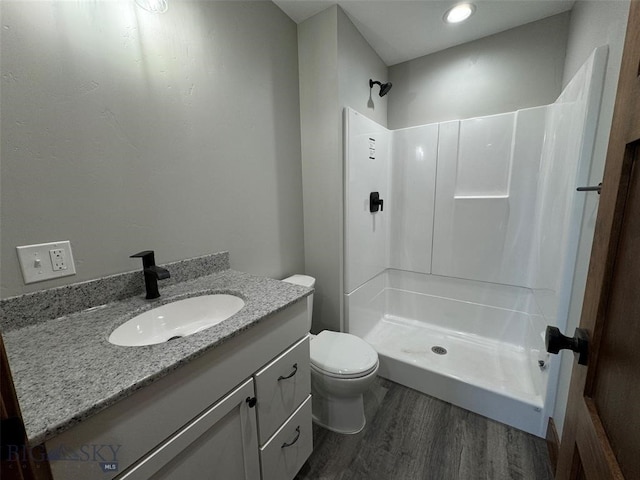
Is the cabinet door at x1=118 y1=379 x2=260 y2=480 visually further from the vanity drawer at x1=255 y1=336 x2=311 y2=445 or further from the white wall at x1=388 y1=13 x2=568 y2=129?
the white wall at x1=388 y1=13 x2=568 y2=129

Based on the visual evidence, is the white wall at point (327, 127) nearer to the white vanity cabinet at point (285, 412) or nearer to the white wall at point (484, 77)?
the white wall at point (484, 77)

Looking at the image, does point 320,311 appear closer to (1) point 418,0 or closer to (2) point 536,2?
(1) point 418,0

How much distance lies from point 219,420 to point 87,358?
40 cm

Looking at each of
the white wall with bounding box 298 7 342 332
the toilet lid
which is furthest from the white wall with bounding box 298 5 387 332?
the toilet lid

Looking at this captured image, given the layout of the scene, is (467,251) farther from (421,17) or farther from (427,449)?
(421,17)

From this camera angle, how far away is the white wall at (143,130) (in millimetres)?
786

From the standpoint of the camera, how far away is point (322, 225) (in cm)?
179

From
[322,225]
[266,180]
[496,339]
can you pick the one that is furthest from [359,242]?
[496,339]

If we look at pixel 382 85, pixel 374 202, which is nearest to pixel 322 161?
pixel 374 202

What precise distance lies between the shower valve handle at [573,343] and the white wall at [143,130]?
1.31 m

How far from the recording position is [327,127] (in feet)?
5.42

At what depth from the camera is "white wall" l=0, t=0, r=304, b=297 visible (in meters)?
0.79

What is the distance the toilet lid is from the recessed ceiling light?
207 centimetres

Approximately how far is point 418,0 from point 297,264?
1.73m
